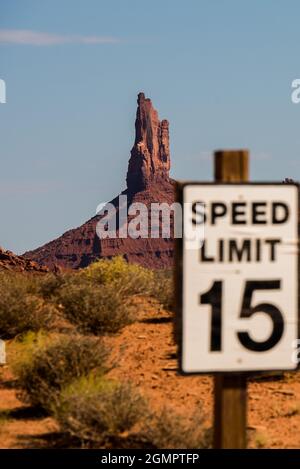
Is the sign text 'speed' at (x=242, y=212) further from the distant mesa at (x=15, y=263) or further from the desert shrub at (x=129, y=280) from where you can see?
the distant mesa at (x=15, y=263)

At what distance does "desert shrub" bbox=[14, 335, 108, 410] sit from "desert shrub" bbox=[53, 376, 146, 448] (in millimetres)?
1365

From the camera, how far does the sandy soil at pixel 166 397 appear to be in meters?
10.6

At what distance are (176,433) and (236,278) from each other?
5.08m

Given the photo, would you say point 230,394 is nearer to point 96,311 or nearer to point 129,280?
point 96,311

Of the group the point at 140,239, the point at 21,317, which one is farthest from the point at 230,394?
the point at 140,239

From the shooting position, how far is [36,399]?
1185 cm

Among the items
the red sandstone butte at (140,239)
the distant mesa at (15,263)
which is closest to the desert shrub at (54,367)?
the distant mesa at (15,263)

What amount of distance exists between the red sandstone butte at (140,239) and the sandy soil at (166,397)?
10423 centimetres

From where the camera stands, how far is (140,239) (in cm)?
13650

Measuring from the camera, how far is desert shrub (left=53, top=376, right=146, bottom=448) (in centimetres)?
993

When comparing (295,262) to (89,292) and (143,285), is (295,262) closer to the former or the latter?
(89,292)

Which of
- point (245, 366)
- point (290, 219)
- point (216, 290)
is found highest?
point (290, 219)

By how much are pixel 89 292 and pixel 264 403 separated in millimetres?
6047
